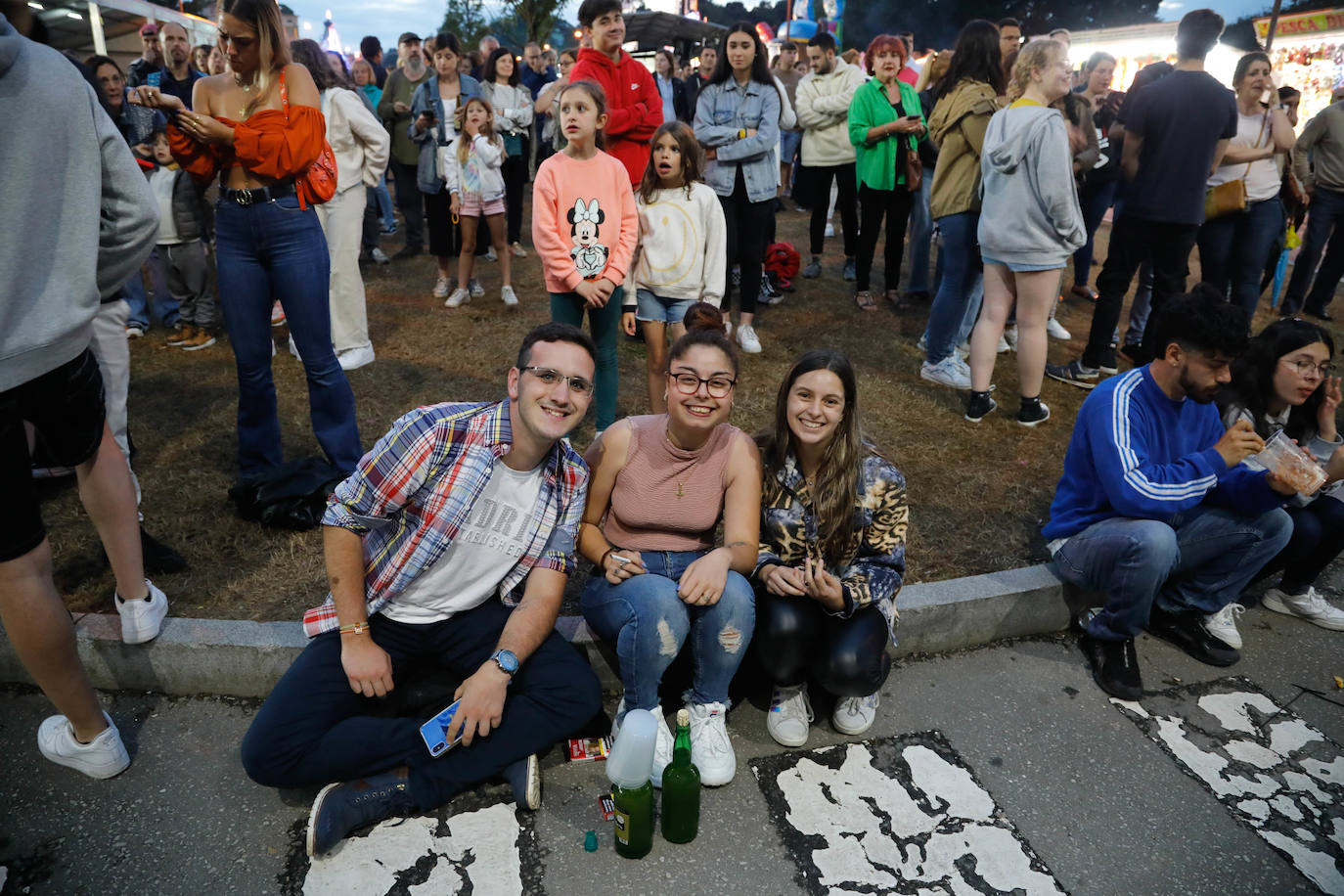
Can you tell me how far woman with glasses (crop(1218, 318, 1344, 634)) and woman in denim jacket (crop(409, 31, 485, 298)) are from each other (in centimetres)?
603

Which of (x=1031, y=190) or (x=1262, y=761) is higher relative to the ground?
(x=1031, y=190)

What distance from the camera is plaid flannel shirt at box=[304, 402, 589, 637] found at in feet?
7.50

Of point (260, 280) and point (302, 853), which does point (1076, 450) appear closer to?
point (302, 853)

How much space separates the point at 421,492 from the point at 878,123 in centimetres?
557

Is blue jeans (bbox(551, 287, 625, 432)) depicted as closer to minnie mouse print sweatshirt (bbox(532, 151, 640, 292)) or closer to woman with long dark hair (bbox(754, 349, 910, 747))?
minnie mouse print sweatshirt (bbox(532, 151, 640, 292))

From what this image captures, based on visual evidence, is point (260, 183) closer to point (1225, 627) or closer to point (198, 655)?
point (198, 655)

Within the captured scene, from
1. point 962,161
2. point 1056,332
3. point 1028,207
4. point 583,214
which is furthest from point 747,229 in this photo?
point 1056,332

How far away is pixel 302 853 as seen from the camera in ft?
7.01

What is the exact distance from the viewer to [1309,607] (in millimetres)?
3373

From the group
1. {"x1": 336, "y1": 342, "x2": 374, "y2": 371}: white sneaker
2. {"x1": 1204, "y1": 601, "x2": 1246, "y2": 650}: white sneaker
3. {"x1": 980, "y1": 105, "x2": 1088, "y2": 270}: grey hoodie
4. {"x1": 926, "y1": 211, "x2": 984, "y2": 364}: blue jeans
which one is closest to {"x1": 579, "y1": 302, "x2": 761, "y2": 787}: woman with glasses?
{"x1": 1204, "y1": 601, "x2": 1246, "y2": 650}: white sneaker

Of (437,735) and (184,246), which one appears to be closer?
(437,735)

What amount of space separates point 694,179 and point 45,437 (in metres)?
3.16

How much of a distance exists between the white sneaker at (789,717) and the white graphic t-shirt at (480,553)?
994 mm

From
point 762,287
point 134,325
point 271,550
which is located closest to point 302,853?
point 271,550
